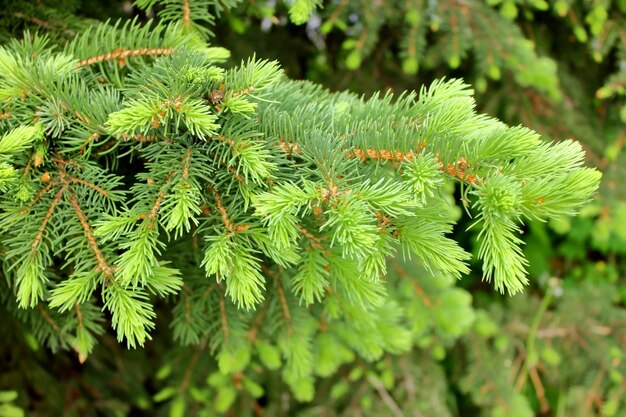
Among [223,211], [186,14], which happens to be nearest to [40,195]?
[223,211]

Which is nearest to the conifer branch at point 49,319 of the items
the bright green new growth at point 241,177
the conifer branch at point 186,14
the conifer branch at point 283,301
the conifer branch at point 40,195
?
the bright green new growth at point 241,177

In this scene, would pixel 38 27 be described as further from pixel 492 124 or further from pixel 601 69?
pixel 601 69

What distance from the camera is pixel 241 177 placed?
2.80ft

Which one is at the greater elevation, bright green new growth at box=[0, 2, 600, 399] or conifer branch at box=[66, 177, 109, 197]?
bright green new growth at box=[0, 2, 600, 399]

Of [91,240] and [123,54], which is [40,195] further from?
→ [123,54]

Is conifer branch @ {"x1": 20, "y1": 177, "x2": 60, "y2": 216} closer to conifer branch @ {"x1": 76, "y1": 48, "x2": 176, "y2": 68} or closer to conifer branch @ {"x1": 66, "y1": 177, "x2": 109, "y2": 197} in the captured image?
conifer branch @ {"x1": 66, "y1": 177, "x2": 109, "y2": 197}

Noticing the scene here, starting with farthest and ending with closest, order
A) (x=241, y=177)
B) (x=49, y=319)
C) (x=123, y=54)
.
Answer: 1. (x=49, y=319)
2. (x=123, y=54)
3. (x=241, y=177)

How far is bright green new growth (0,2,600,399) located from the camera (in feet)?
2.47

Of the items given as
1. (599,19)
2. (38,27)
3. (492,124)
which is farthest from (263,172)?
(599,19)

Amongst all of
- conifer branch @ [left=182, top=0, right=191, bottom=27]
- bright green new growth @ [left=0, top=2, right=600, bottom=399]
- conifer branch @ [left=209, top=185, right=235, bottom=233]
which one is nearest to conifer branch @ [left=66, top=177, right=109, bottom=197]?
bright green new growth @ [left=0, top=2, right=600, bottom=399]

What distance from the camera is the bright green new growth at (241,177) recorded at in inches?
29.7

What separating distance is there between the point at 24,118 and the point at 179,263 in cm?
42

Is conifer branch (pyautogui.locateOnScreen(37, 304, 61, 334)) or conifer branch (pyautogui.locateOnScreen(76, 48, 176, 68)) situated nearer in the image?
conifer branch (pyautogui.locateOnScreen(76, 48, 176, 68))

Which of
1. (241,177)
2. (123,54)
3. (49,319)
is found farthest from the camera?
(49,319)
